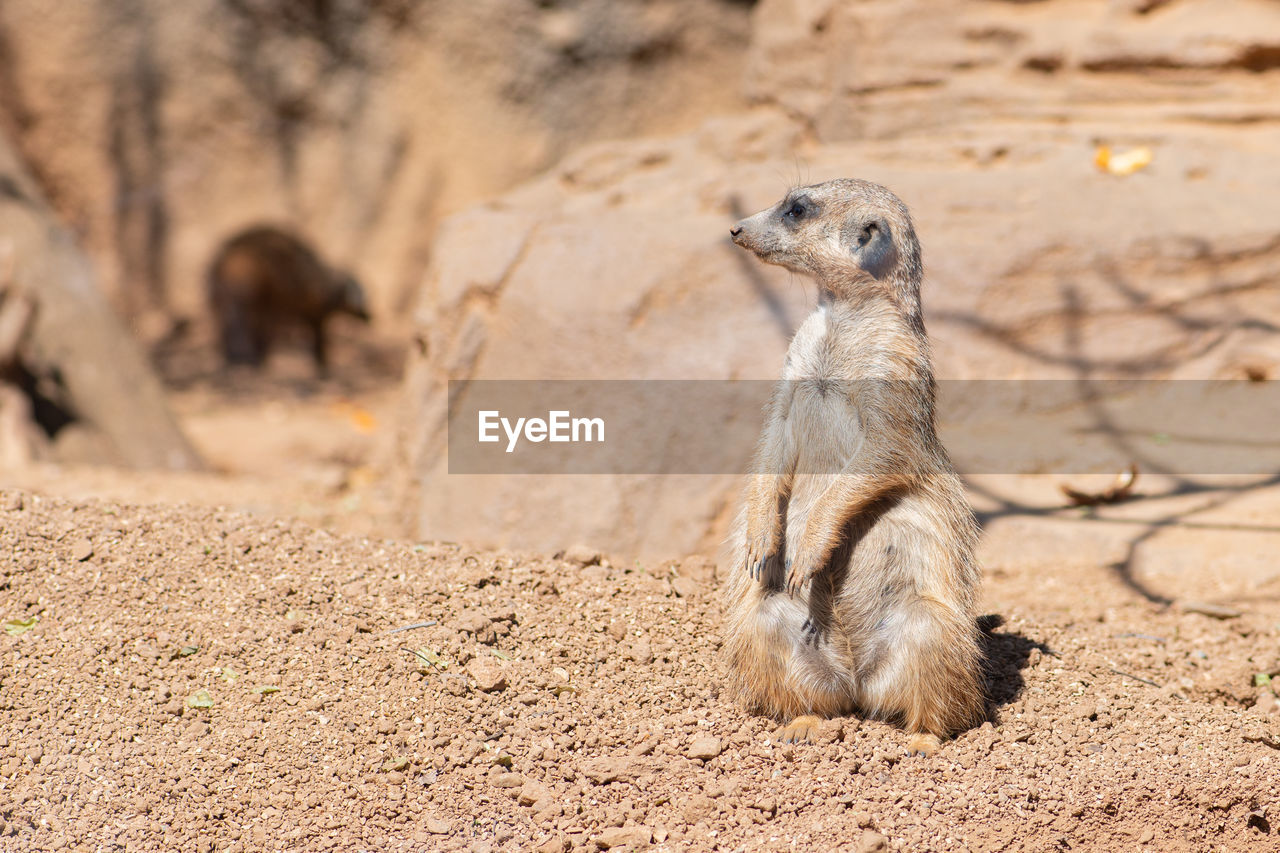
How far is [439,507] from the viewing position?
4246 mm

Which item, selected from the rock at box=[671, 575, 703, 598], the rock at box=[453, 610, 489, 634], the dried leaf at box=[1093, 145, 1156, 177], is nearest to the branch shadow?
the dried leaf at box=[1093, 145, 1156, 177]

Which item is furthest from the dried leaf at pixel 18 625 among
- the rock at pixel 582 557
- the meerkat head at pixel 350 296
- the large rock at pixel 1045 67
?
the meerkat head at pixel 350 296

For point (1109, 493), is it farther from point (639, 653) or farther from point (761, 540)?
point (639, 653)

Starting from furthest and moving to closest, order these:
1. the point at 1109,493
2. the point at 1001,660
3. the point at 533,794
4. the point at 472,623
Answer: the point at 1109,493 → the point at 1001,660 → the point at 472,623 → the point at 533,794

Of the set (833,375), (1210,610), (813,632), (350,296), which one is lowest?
(350,296)

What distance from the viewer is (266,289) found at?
9406mm

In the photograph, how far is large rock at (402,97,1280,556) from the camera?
4113 mm

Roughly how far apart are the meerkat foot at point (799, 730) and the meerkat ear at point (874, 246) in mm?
1061

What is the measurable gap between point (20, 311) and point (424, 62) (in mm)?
4646

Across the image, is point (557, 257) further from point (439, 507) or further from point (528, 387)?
point (439, 507)

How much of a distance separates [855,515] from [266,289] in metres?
7.78

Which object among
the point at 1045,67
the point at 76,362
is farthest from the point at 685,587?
the point at 76,362

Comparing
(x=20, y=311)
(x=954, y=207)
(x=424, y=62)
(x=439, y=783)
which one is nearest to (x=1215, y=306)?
(x=954, y=207)

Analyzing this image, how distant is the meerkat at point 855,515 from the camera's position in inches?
102
